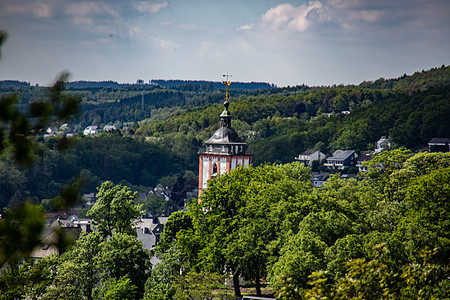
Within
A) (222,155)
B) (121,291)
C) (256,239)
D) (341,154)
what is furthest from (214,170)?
(341,154)

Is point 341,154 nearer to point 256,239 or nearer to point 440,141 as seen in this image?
point 440,141

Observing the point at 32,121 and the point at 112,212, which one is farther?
the point at 112,212

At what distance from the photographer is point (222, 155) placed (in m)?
63.8

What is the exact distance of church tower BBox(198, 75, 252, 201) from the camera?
63906 millimetres

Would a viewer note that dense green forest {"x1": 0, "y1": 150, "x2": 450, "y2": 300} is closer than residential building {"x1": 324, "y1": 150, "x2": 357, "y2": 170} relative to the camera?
Yes

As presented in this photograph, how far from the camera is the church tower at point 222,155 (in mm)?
Result: 63906

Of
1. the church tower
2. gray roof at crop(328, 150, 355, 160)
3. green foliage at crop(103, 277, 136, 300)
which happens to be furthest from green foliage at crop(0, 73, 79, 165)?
gray roof at crop(328, 150, 355, 160)

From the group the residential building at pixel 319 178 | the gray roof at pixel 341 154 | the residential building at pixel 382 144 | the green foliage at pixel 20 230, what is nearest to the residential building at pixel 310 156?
the gray roof at pixel 341 154

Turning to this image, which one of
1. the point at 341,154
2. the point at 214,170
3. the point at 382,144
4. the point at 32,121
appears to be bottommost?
the point at 341,154

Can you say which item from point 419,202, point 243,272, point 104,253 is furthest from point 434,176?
point 104,253

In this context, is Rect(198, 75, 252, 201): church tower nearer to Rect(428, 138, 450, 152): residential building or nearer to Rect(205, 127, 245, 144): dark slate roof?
Rect(205, 127, 245, 144): dark slate roof

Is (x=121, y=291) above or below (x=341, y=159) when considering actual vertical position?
above

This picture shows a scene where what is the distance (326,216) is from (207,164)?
25731 millimetres

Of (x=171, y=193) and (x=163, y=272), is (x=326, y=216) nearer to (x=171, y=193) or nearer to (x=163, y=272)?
(x=163, y=272)
